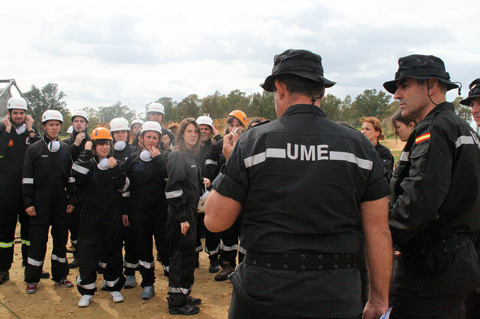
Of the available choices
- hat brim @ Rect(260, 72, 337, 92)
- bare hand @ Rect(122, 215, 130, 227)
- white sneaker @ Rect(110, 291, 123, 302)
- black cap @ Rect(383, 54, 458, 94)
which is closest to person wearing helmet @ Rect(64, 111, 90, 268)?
bare hand @ Rect(122, 215, 130, 227)

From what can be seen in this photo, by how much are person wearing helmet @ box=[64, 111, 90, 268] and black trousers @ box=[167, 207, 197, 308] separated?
7.40ft

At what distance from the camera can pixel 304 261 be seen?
6.60ft

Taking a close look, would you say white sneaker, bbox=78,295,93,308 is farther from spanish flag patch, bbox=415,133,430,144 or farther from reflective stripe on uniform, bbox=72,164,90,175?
spanish flag patch, bbox=415,133,430,144

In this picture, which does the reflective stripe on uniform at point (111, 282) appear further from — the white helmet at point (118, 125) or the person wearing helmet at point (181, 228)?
the white helmet at point (118, 125)

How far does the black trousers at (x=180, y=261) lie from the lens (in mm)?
4914

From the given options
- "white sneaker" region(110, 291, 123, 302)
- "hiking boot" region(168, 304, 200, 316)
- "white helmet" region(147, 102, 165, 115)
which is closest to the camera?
"hiking boot" region(168, 304, 200, 316)

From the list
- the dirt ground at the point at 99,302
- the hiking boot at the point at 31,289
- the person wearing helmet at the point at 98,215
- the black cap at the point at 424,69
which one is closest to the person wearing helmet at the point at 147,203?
the person wearing helmet at the point at 98,215

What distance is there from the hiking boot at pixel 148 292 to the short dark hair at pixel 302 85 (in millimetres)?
4288

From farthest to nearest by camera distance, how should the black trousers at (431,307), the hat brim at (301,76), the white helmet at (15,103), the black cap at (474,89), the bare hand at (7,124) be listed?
the white helmet at (15,103), the bare hand at (7,124), the black cap at (474,89), the black trousers at (431,307), the hat brim at (301,76)

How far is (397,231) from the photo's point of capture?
98.1 inches

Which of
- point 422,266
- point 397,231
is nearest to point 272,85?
point 397,231

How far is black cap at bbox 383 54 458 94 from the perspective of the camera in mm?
2643

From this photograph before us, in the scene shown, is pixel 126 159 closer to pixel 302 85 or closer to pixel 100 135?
pixel 100 135

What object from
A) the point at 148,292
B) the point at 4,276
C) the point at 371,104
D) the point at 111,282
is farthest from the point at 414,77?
the point at 371,104
